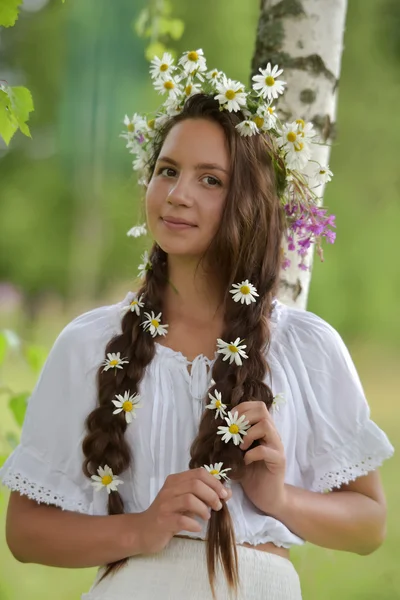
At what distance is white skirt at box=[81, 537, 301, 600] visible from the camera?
148cm

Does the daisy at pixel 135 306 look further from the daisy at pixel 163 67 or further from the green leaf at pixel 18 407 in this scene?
the green leaf at pixel 18 407

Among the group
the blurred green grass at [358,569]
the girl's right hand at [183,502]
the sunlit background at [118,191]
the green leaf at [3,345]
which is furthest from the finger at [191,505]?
the sunlit background at [118,191]

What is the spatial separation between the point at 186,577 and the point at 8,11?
943 mm

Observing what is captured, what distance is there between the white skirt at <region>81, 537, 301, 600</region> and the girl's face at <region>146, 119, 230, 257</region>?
0.53 meters

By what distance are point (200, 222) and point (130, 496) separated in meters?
0.51

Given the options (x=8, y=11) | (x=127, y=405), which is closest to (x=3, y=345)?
(x=127, y=405)

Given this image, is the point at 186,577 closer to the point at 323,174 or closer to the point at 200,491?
the point at 200,491

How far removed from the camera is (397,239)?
598cm

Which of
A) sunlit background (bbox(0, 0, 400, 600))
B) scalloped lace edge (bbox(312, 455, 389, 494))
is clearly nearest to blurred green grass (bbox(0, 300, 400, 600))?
sunlit background (bbox(0, 0, 400, 600))

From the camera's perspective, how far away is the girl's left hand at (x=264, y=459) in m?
1.46

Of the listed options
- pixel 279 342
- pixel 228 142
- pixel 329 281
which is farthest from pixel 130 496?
pixel 329 281

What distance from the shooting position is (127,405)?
1.54 meters

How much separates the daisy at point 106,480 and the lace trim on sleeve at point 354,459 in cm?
37

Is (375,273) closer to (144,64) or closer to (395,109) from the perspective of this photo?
(395,109)
